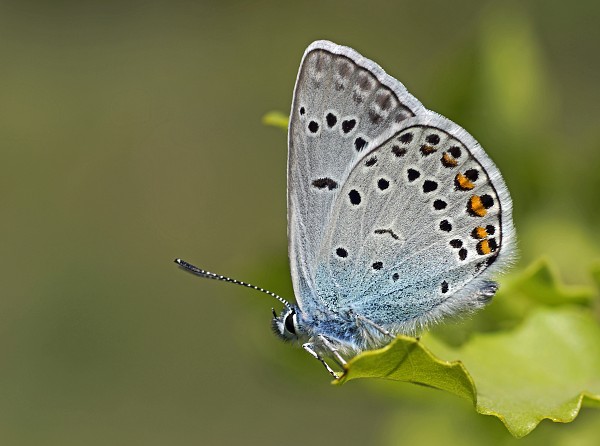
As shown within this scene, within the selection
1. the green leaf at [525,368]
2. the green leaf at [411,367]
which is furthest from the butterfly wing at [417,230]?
the green leaf at [411,367]

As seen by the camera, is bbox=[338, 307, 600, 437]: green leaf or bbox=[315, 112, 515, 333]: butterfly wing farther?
bbox=[315, 112, 515, 333]: butterfly wing

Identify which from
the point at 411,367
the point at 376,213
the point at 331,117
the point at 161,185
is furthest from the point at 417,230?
the point at 161,185

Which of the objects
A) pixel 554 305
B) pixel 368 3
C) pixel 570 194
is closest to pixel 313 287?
pixel 554 305

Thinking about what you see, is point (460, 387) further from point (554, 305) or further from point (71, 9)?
point (71, 9)

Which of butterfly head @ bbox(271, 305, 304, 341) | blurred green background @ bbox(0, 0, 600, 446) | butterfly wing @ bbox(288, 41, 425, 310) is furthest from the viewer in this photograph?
blurred green background @ bbox(0, 0, 600, 446)

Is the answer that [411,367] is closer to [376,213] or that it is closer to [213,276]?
[376,213]

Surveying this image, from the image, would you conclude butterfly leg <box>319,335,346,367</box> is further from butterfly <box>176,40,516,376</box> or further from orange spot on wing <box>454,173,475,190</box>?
orange spot on wing <box>454,173,475,190</box>

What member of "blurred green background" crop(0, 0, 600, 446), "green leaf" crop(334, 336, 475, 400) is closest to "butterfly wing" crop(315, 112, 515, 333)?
"green leaf" crop(334, 336, 475, 400)
